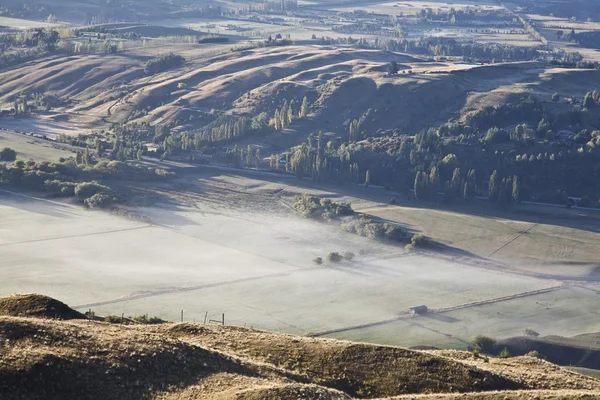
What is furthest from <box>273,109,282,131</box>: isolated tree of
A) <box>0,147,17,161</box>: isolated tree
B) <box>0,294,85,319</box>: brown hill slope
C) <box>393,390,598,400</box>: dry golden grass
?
<box>393,390,598,400</box>: dry golden grass

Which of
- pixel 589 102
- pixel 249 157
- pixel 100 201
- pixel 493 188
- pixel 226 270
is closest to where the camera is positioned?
Result: pixel 226 270

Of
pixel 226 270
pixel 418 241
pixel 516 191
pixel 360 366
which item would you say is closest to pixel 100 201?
pixel 226 270

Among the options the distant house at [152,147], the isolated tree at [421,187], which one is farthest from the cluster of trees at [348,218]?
the distant house at [152,147]

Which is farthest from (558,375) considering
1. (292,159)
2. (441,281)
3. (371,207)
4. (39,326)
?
(292,159)

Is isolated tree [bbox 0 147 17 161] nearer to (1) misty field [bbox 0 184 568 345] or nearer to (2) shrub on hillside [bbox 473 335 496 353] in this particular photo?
(1) misty field [bbox 0 184 568 345]

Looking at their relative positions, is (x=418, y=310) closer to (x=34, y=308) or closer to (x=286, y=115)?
(x=34, y=308)

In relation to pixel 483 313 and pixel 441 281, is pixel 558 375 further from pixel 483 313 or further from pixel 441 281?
pixel 441 281
